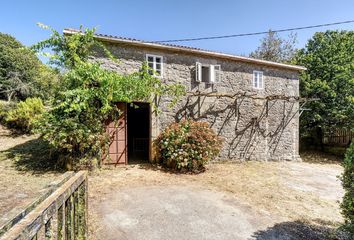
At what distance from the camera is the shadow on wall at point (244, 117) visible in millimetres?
10117

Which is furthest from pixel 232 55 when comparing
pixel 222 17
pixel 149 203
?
pixel 149 203

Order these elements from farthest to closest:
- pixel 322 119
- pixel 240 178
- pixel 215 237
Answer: pixel 322 119 → pixel 240 178 → pixel 215 237

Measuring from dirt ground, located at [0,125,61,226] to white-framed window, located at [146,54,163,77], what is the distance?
5495 millimetres

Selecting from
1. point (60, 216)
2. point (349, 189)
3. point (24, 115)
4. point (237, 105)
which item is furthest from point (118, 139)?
point (349, 189)

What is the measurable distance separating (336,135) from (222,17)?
11.3 metres

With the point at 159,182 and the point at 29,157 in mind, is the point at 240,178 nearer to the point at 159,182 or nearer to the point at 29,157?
the point at 159,182

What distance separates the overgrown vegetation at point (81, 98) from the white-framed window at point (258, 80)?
6.40 meters

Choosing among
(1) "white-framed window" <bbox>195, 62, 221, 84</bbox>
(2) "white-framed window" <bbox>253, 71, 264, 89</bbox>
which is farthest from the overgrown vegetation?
(2) "white-framed window" <bbox>253, 71, 264, 89</bbox>

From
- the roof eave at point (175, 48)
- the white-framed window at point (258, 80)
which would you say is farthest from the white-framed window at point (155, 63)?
the white-framed window at point (258, 80)

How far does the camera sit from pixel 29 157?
327 inches

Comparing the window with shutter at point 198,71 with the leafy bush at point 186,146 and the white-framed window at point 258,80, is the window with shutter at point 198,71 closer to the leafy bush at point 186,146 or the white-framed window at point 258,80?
the leafy bush at point 186,146

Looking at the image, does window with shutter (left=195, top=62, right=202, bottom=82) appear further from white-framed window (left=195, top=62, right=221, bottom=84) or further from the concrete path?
the concrete path

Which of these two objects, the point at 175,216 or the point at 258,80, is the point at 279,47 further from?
the point at 175,216

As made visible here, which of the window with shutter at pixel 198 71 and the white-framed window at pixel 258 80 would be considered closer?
the window with shutter at pixel 198 71
